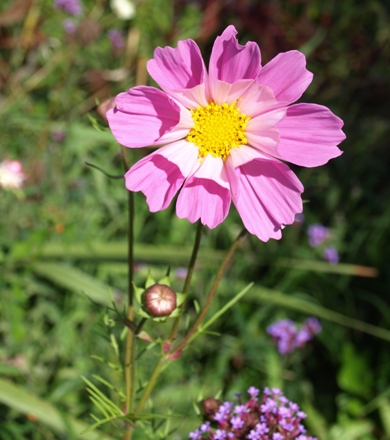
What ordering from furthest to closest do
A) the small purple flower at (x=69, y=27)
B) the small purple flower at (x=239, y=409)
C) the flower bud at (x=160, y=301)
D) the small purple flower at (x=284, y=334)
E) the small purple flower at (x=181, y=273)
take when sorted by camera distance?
1. the small purple flower at (x=69, y=27)
2. the small purple flower at (x=181, y=273)
3. the small purple flower at (x=284, y=334)
4. the small purple flower at (x=239, y=409)
5. the flower bud at (x=160, y=301)

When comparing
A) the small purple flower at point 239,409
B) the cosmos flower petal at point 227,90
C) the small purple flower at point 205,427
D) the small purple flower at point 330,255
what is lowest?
the small purple flower at point 205,427

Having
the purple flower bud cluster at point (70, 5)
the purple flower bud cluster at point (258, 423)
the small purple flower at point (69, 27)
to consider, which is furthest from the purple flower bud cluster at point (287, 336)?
the purple flower bud cluster at point (70, 5)

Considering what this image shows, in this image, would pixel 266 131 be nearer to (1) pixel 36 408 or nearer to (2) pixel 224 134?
(2) pixel 224 134

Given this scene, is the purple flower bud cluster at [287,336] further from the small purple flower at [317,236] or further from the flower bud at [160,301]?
the flower bud at [160,301]

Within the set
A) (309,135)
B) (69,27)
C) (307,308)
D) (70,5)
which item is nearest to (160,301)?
(309,135)

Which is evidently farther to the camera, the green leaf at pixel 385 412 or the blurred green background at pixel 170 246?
the green leaf at pixel 385 412

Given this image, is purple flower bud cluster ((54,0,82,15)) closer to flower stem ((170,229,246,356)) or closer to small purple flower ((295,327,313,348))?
small purple flower ((295,327,313,348))

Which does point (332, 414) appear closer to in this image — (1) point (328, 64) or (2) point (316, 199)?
(2) point (316, 199)

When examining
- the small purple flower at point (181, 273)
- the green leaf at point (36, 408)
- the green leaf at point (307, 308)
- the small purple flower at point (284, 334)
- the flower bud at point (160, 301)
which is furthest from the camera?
the small purple flower at point (181, 273)
